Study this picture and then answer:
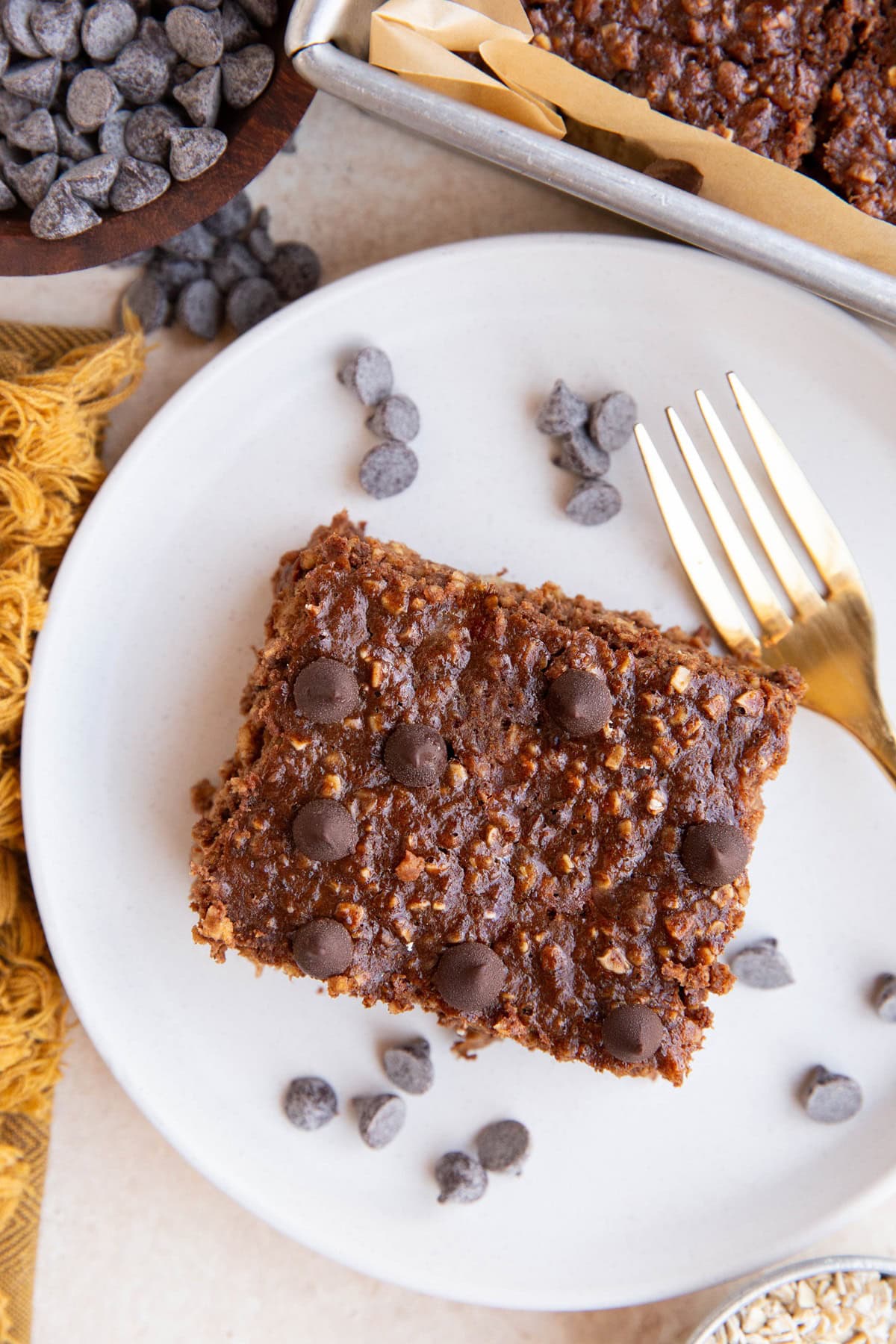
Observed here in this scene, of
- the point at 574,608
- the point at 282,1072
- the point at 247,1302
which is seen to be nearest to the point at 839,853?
the point at 574,608

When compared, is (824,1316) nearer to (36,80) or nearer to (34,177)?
(34,177)

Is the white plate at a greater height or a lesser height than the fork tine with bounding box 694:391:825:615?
lesser

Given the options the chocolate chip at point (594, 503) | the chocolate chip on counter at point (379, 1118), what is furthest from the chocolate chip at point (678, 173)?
the chocolate chip on counter at point (379, 1118)

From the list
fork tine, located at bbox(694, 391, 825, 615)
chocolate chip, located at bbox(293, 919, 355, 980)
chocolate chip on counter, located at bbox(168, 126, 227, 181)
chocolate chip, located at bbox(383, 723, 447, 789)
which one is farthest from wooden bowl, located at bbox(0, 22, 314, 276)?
chocolate chip, located at bbox(293, 919, 355, 980)

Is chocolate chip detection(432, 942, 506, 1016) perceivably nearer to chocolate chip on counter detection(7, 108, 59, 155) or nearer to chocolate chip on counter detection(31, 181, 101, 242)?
chocolate chip on counter detection(31, 181, 101, 242)

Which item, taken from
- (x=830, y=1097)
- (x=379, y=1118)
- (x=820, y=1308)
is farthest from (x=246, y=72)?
(x=820, y=1308)

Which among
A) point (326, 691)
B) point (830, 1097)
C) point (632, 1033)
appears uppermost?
point (326, 691)
